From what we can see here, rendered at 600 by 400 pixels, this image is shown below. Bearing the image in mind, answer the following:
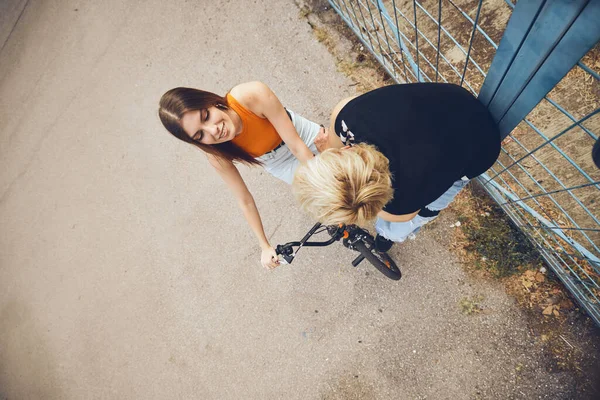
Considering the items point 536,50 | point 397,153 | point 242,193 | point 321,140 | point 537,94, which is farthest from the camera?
point 321,140

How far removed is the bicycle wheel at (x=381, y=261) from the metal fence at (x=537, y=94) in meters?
0.92

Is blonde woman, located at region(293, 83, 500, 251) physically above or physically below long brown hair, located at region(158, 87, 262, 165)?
above

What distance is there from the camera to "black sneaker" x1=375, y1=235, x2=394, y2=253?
2477 millimetres

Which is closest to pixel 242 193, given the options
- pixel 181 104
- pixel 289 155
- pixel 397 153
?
pixel 289 155

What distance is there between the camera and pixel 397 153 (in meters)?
1.43

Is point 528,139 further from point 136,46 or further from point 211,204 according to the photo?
point 136,46

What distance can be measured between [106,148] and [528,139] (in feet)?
13.8

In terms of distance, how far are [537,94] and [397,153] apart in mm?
581

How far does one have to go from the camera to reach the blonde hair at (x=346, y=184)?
133 cm

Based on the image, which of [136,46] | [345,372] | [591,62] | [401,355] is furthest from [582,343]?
[136,46]

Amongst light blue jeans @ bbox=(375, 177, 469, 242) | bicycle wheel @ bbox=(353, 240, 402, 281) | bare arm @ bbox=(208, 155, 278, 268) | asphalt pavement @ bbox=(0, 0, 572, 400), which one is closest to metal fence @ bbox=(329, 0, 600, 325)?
light blue jeans @ bbox=(375, 177, 469, 242)

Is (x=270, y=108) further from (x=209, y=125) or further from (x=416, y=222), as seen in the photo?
(x=416, y=222)

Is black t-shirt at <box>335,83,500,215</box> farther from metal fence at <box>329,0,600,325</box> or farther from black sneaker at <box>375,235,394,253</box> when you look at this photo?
black sneaker at <box>375,235,394,253</box>

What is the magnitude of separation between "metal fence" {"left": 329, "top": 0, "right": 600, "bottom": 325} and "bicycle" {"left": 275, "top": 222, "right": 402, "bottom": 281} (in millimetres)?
941
